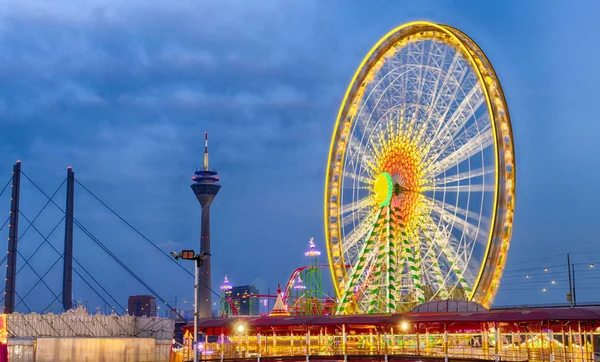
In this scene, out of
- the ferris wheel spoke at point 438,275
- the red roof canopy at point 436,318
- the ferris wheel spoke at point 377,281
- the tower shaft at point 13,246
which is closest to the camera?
the red roof canopy at point 436,318

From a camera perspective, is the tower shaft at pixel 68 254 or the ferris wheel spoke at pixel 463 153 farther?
the tower shaft at pixel 68 254

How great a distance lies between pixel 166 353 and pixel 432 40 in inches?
1376

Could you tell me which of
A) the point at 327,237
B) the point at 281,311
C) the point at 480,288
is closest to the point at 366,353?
the point at 480,288

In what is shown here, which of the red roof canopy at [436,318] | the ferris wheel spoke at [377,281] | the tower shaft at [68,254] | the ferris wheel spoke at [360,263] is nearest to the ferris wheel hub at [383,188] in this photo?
the ferris wheel spoke at [360,263]

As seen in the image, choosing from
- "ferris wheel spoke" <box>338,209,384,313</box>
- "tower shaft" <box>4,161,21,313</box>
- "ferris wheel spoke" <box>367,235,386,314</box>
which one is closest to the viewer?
"ferris wheel spoke" <box>367,235,386,314</box>

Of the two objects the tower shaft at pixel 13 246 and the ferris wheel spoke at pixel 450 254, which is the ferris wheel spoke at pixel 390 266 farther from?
the tower shaft at pixel 13 246

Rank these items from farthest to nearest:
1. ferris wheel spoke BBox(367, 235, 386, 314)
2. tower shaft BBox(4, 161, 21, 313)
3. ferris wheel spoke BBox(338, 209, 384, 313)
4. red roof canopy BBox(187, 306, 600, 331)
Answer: tower shaft BBox(4, 161, 21, 313) < ferris wheel spoke BBox(338, 209, 384, 313) < ferris wheel spoke BBox(367, 235, 386, 314) < red roof canopy BBox(187, 306, 600, 331)

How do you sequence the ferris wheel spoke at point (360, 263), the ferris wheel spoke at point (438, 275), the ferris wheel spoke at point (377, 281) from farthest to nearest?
1. the ferris wheel spoke at point (360, 263)
2. the ferris wheel spoke at point (377, 281)
3. the ferris wheel spoke at point (438, 275)

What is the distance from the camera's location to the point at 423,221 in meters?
54.2

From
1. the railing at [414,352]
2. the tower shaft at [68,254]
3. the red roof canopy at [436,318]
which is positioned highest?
the tower shaft at [68,254]

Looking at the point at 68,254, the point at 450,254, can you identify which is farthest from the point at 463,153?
the point at 68,254

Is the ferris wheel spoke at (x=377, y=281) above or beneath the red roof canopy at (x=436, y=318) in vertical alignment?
above

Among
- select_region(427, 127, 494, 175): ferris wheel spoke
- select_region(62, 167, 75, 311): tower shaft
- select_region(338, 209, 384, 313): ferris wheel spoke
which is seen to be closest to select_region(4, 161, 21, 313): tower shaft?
select_region(62, 167, 75, 311): tower shaft

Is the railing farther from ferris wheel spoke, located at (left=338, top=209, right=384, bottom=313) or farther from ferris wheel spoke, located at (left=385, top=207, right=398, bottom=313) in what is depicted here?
ferris wheel spoke, located at (left=338, top=209, right=384, bottom=313)
